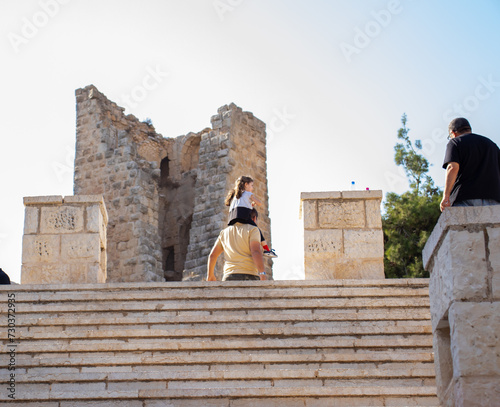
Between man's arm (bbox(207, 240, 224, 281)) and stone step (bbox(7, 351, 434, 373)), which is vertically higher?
man's arm (bbox(207, 240, 224, 281))

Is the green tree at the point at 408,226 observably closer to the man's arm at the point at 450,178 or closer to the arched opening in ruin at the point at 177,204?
the arched opening in ruin at the point at 177,204

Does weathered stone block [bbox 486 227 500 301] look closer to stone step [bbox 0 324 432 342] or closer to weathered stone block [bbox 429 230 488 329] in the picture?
weathered stone block [bbox 429 230 488 329]

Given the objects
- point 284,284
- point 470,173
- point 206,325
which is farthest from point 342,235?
point 470,173

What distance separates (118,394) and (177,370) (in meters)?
0.66

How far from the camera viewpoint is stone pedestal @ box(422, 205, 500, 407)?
587 cm

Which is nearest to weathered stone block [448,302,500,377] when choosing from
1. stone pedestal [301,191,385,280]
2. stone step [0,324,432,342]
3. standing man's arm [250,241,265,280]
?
stone step [0,324,432,342]

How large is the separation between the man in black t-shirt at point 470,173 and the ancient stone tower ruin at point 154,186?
1030 cm

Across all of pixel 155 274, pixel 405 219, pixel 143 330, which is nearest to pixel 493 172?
pixel 143 330

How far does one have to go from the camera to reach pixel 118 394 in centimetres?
762

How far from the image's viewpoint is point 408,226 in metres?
21.5

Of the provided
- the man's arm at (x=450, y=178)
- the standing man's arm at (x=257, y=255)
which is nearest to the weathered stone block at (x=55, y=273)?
the standing man's arm at (x=257, y=255)

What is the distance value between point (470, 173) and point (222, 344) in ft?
8.50

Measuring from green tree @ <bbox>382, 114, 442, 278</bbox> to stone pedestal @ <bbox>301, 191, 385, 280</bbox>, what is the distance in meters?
8.46

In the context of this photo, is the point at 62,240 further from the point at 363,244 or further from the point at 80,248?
the point at 363,244
